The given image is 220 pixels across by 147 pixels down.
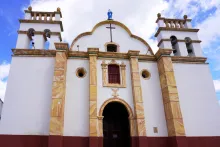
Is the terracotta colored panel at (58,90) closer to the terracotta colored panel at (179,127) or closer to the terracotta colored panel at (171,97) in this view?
the terracotta colored panel at (171,97)

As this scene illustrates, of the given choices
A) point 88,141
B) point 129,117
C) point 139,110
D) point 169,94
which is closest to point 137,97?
point 139,110

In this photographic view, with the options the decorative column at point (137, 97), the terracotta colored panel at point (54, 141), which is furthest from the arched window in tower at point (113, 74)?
the terracotta colored panel at point (54, 141)

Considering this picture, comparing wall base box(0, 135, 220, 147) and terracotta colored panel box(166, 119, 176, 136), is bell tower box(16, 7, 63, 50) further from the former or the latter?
terracotta colored panel box(166, 119, 176, 136)

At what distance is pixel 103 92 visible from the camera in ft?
42.7

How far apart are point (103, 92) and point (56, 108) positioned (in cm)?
355

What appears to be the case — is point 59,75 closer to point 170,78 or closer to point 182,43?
point 170,78

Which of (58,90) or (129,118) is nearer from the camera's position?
(58,90)

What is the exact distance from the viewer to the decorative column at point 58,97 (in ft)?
35.1

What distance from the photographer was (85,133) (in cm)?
1170

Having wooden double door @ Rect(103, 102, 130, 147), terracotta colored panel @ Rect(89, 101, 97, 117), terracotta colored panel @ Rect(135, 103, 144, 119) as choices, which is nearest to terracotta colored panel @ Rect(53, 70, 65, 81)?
terracotta colored panel @ Rect(89, 101, 97, 117)

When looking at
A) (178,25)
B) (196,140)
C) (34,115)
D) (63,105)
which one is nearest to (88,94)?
(63,105)

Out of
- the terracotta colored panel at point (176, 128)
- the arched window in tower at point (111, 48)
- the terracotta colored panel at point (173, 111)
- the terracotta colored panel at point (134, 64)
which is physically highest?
the arched window in tower at point (111, 48)

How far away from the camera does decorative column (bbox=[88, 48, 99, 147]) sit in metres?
Result: 11.3

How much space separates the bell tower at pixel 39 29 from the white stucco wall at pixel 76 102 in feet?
8.96
